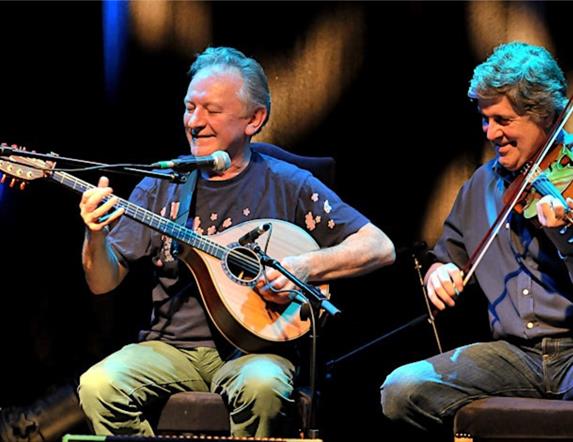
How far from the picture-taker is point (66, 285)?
4.04m

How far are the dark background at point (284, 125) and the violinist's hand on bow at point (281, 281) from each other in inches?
28.6

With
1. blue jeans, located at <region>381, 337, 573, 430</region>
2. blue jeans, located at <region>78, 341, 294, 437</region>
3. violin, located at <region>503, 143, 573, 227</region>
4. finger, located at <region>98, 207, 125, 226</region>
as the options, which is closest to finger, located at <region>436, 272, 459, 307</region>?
blue jeans, located at <region>381, 337, 573, 430</region>

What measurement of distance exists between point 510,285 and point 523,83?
2.25ft

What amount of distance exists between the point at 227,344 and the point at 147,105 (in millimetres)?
1161

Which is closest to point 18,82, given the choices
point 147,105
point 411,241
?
point 147,105

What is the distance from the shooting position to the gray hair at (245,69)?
3705mm

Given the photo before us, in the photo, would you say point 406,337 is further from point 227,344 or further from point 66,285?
point 66,285

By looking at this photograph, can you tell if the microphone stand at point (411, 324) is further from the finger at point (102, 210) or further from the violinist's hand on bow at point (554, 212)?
the finger at point (102, 210)

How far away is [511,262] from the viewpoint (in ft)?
11.1

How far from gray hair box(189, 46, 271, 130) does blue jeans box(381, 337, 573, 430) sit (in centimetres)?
119

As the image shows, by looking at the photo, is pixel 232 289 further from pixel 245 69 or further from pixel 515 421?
pixel 515 421

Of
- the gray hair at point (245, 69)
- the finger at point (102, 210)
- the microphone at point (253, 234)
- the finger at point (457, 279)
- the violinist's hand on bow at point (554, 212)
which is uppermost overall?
the gray hair at point (245, 69)

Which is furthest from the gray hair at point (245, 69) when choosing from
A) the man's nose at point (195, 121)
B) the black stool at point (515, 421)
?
the black stool at point (515, 421)

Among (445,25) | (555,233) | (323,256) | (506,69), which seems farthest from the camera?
(445,25)
